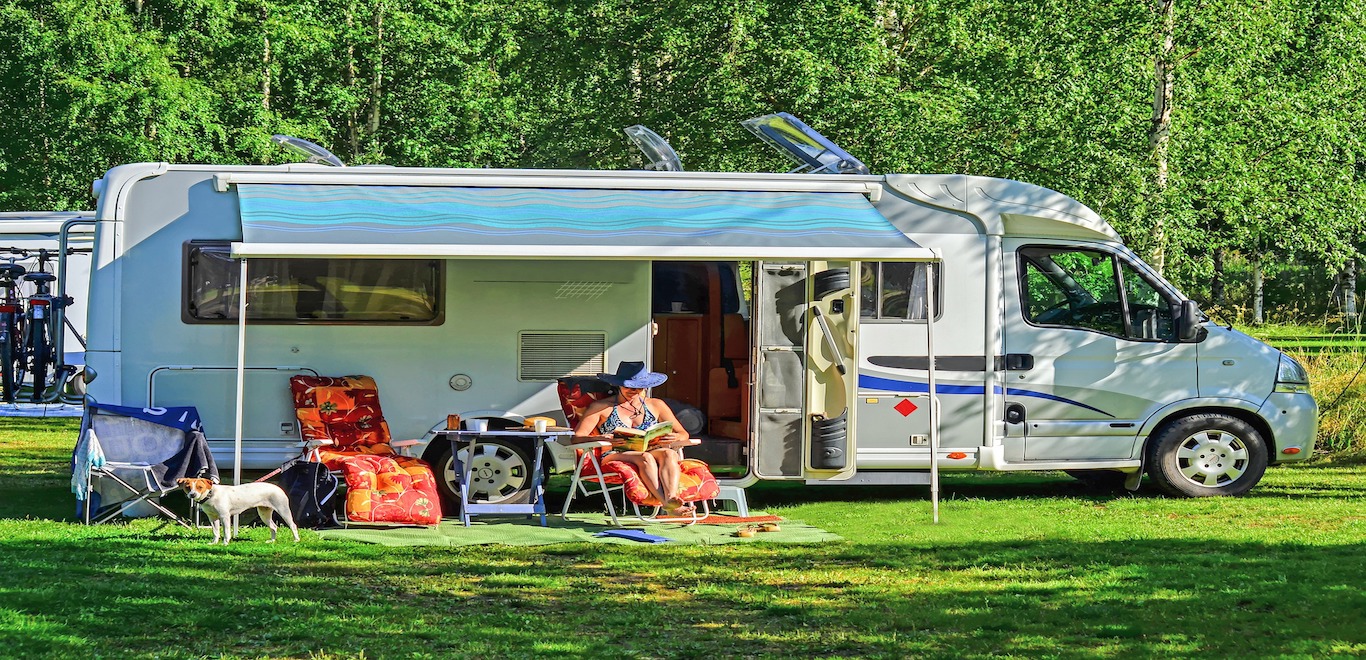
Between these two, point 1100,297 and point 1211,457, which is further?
point 1211,457

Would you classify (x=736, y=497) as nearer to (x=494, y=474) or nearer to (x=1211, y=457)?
(x=494, y=474)

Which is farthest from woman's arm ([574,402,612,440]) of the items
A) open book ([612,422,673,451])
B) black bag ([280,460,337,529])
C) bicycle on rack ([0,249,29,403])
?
bicycle on rack ([0,249,29,403])

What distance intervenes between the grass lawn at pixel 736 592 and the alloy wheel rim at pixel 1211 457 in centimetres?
74

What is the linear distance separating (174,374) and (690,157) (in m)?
9.74

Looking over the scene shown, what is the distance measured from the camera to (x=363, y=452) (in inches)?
350

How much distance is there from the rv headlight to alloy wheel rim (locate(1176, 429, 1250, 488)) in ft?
1.52

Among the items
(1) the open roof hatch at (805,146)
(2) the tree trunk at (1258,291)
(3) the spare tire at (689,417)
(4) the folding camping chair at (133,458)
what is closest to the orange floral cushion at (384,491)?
(4) the folding camping chair at (133,458)

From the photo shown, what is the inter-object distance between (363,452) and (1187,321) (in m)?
5.39

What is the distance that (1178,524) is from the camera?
29.1 ft

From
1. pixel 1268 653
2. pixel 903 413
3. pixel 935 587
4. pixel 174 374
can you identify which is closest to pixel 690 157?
pixel 903 413

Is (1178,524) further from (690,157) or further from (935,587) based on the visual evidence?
(690,157)

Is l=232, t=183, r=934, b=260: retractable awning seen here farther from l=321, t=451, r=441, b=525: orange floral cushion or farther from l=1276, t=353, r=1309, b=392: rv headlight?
l=1276, t=353, r=1309, b=392: rv headlight

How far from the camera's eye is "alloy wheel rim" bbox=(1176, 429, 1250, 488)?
10109 mm

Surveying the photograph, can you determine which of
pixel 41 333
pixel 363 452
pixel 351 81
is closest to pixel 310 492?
pixel 363 452
